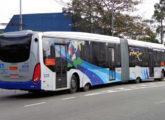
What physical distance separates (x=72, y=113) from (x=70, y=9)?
3073 cm

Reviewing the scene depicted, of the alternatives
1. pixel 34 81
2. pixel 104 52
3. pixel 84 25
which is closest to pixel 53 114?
pixel 34 81

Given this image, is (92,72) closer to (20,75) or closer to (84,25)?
(20,75)

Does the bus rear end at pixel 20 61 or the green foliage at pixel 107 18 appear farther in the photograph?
the green foliage at pixel 107 18

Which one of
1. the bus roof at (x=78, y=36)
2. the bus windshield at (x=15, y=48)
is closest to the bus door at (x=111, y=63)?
the bus roof at (x=78, y=36)

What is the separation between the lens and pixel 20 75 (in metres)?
12.0

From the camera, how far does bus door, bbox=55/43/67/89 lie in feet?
41.8

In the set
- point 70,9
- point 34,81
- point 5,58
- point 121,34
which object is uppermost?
point 70,9

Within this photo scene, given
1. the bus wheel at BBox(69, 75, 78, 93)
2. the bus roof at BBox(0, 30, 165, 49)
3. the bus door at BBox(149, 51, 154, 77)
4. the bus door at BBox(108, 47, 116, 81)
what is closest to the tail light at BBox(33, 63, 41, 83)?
the bus roof at BBox(0, 30, 165, 49)

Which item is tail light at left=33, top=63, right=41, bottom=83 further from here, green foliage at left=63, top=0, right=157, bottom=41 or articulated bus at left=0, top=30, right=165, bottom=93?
green foliage at left=63, top=0, right=157, bottom=41

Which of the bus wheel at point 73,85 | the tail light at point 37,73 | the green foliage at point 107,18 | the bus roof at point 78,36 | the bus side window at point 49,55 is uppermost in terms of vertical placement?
the green foliage at point 107,18

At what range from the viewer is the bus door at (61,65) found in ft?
41.8

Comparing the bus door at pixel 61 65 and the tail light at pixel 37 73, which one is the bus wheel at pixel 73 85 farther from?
the tail light at pixel 37 73

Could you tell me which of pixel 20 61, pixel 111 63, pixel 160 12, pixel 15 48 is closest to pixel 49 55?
pixel 20 61

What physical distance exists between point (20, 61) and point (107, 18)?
2520 cm
